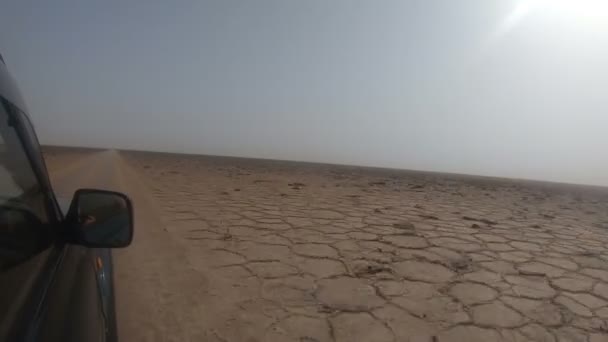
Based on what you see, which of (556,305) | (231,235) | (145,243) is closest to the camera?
(556,305)

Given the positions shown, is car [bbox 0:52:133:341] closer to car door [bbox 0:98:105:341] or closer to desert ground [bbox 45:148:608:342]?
car door [bbox 0:98:105:341]

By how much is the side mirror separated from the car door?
55 mm

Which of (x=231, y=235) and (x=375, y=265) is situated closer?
(x=375, y=265)

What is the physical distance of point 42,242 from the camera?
0.78m

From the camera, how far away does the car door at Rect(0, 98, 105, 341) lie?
58 cm

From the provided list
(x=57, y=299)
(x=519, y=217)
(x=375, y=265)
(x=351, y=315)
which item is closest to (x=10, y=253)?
(x=57, y=299)

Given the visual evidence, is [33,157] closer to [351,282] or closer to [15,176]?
[15,176]

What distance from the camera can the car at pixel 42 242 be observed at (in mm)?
598

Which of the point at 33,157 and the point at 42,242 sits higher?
the point at 33,157

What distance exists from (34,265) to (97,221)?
16cm

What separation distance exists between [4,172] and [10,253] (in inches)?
7.6

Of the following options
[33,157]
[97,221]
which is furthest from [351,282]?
[33,157]

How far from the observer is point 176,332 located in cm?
161

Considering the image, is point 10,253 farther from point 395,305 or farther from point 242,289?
point 395,305
